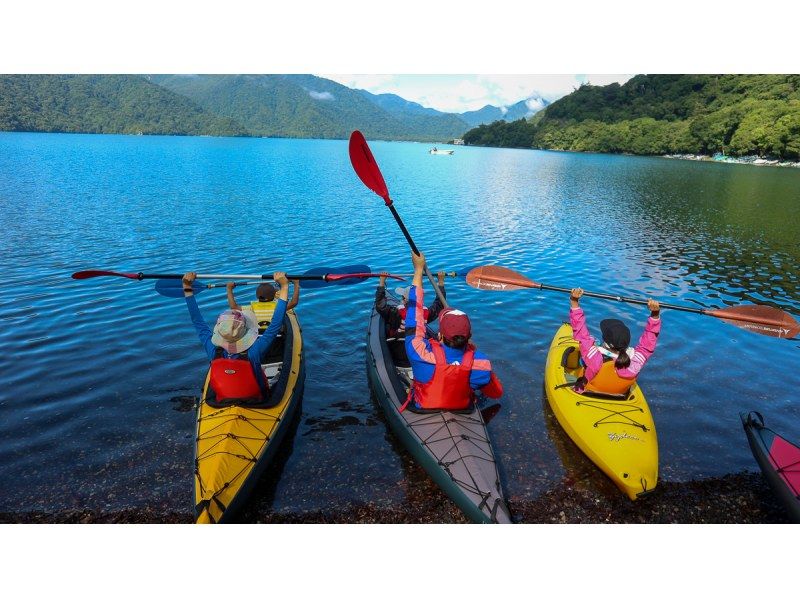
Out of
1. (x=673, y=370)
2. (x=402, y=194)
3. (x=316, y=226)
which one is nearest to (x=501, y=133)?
(x=402, y=194)

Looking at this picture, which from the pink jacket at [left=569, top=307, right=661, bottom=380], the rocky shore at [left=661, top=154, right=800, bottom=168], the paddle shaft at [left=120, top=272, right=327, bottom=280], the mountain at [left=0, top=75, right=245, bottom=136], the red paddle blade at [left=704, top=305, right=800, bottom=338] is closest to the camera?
the pink jacket at [left=569, top=307, right=661, bottom=380]

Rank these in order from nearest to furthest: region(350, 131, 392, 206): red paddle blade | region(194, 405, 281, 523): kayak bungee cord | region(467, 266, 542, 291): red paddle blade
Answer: region(194, 405, 281, 523): kayak bungee cord → region(350, 131, 392, 206): red paddle blade → region(467, 266, 542, 291): red paddle blade

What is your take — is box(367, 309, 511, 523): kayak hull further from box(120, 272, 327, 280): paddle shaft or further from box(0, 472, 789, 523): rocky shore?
box(120, 272, 327, 280): paddle shaft

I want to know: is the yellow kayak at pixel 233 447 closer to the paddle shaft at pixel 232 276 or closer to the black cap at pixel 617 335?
the paddle shaft at pixel 232 276

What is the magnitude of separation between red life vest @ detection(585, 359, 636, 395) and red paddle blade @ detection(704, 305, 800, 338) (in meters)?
2.81

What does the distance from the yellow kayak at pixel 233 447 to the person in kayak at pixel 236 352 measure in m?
0.25

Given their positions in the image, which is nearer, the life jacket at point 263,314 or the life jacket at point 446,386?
the life jacket at point 446,386

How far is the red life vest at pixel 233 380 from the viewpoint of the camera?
6.16 metres

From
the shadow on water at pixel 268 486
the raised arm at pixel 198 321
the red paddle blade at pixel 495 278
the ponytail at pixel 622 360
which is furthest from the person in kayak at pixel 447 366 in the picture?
the red paddle blade at pixel 495 278

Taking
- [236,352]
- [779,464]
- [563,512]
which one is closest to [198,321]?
[236,352]

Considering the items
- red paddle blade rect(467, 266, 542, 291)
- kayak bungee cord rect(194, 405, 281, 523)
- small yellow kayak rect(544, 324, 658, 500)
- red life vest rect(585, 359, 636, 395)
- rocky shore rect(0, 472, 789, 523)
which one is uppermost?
red paddle blade rect(467, 266, 542, 291)

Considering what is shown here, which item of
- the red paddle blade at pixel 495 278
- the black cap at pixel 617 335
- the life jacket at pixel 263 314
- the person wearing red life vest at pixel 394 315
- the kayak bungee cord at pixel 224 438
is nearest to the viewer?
the kayak bungee cord at pixel 224 438

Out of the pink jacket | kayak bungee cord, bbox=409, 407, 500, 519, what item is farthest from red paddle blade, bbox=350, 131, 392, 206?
kayak bungee cord, bbox=409, 407, 500, 519

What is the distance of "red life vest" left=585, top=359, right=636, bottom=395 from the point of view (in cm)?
687
